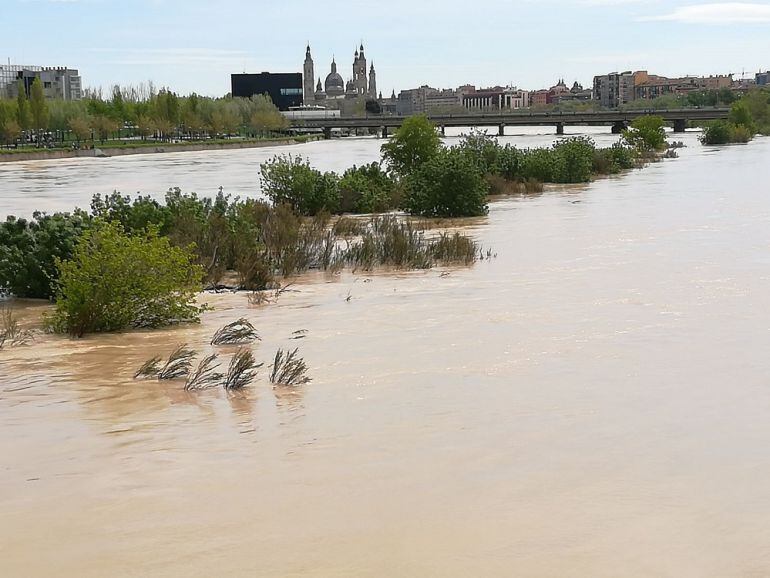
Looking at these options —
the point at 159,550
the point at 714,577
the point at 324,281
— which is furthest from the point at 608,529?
the point at 324,281

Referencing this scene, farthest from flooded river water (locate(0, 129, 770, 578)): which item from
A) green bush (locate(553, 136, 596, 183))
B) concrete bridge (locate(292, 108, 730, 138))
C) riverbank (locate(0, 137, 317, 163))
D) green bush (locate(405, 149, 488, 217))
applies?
concrete bridge (locate(292, 108, 730, 138))

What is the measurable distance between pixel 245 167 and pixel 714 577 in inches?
2857

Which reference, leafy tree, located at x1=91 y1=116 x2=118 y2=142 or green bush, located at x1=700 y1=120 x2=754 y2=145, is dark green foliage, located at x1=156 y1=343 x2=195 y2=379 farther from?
leafy tree, located at x1=91 y1=116 x2=118 y2=142

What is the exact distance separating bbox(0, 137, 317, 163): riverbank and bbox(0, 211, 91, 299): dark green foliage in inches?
3248

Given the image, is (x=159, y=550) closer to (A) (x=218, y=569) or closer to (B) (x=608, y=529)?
(A) (x=218, y=569)

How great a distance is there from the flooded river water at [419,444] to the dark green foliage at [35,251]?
0.73m

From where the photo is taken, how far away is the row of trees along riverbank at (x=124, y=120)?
111 meters

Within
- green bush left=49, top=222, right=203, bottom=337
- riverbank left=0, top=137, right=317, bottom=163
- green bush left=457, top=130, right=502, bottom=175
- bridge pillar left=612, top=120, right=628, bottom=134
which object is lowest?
green bush left=49, top=222, right=203, bottom=337

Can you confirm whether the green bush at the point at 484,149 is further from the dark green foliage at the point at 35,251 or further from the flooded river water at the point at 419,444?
the dark green foliage at the point at 35,251

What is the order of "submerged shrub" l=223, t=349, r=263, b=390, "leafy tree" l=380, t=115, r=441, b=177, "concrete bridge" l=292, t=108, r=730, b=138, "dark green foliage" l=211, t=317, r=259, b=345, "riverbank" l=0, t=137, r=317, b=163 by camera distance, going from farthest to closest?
"concrete bridge" l=292, t=108, r=730, b=138 < "riverbank" l=0, t=137, r=317, b=163 < "leafy tree" l=380, t=115, r=441, b=177 < "dark green foliage" l=211, t=317, r=259, b=345 < "submerged shrub" l=223, t=349, r=263, b=390

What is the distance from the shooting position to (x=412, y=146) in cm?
4206

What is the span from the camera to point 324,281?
773 inches

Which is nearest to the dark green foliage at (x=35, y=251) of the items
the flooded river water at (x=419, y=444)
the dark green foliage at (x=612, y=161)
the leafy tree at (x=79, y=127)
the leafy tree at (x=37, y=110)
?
the flooded river water at (x=419, y=444)

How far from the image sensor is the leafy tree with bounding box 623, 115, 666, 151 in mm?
74438
